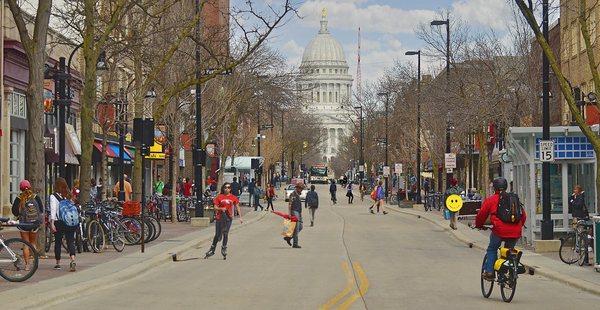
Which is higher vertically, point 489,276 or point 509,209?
point 509,209

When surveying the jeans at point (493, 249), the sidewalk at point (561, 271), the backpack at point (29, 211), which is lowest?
the sidewalk at point (561, 271)

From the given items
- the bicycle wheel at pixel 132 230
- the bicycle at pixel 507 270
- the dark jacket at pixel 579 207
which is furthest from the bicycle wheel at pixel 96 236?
the bicycle at pixel 507 270

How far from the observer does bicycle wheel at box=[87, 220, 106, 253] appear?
27.2 metres

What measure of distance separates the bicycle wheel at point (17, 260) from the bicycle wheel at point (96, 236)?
7460 millimetres

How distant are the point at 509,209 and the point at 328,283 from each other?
172 inches

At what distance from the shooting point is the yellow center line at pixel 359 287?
1641cm

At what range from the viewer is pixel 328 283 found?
66.2 feet

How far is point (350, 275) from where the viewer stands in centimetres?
2198

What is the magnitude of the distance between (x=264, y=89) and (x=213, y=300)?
46.5m

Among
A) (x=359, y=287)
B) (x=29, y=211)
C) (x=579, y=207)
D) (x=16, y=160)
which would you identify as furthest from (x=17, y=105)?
(x=359, y=287)

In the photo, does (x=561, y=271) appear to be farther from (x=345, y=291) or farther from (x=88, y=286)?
(x=88, y=286)

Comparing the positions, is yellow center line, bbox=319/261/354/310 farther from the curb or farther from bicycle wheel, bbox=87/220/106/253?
bicycle wheel, bbox=87/220/106/253

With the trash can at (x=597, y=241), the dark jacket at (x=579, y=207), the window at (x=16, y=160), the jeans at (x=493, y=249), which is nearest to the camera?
the jeans at (x=493, y=249)

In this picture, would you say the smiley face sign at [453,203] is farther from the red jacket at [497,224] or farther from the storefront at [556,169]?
the red jacket at [497,224]
